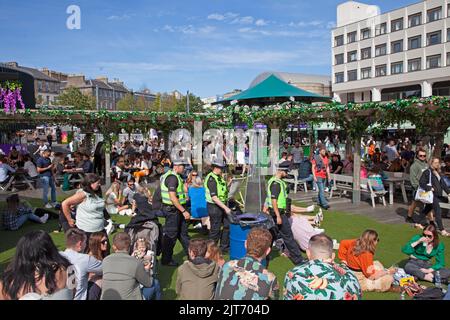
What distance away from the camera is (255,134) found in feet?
51.7

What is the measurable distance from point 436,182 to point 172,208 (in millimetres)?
5466

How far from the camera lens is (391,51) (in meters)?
46.9

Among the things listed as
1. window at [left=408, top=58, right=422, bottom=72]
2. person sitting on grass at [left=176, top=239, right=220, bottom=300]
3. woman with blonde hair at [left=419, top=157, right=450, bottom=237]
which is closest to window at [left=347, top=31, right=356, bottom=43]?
window at [left=408, top=58, right=422, bottom=72]

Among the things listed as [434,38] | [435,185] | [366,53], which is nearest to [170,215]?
[435,185]

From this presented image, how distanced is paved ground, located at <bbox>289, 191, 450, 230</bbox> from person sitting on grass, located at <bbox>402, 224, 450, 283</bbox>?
3.28 metres

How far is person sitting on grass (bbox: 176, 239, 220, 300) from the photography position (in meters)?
3.95

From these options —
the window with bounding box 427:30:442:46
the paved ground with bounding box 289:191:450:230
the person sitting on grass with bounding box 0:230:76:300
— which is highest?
the window with bounding box 427:30:442:46

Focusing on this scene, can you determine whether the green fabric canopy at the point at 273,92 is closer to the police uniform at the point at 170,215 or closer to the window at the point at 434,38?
the police uniform at the point at 170,215

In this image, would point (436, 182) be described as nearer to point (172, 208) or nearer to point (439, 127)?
point (439, 127)

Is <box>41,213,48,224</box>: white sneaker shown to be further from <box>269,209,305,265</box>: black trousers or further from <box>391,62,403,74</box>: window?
<box>391,62,403,74</box>: window

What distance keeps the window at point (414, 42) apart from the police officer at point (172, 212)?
44489 millimetres

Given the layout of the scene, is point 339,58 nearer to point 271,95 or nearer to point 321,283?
point 271,95
